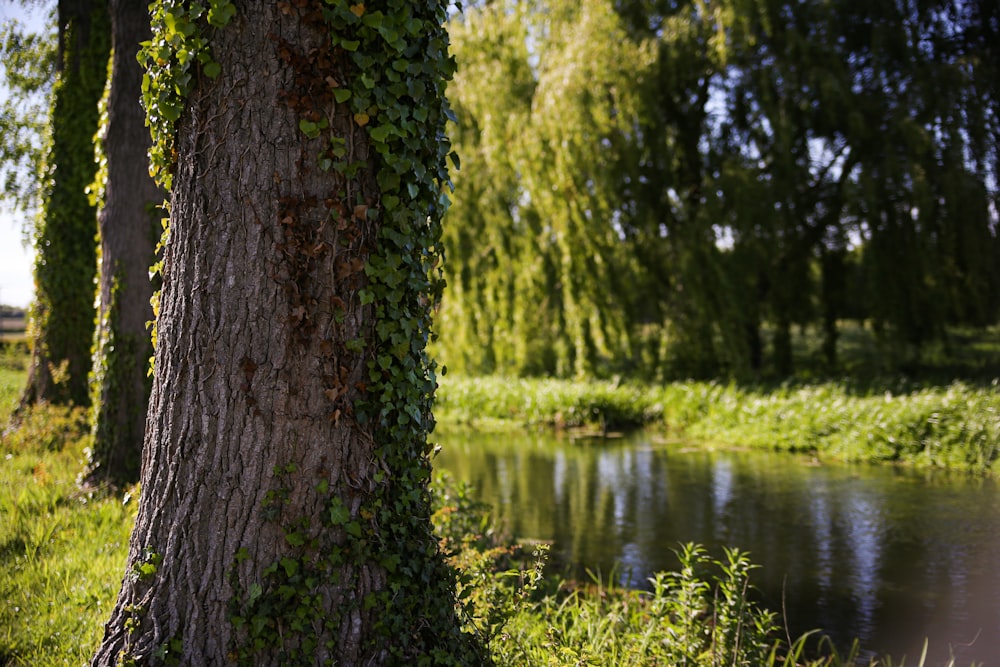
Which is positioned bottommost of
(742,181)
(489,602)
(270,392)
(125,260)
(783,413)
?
(489,602)

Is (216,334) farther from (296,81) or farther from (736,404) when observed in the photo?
(736,404)

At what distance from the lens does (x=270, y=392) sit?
2564 millimetres

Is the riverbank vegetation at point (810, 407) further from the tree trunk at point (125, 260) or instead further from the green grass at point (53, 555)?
the tree trunk at point (125, 260)

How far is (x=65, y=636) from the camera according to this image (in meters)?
3.21

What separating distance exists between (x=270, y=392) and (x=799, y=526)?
541 centimetres

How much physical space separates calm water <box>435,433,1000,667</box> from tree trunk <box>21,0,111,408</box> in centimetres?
407

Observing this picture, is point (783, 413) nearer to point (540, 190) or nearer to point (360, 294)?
point (540, 190)

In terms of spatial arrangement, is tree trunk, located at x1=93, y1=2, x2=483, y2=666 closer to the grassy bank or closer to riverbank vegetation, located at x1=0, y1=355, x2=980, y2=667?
riverbank vegetation, located at x1=0, y1=355, x2=980, y2=667

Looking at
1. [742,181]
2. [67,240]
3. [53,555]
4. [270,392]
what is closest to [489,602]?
[270,392]

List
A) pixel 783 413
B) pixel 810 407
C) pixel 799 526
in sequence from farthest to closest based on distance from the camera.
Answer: pixel 783 413
pixel 810 407
pixel 799 526

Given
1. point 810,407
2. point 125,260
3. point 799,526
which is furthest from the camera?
point 810,407

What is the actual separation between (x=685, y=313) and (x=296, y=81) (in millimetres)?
9626

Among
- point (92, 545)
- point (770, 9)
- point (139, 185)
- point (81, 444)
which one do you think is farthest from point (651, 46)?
Result: point (92, 545)

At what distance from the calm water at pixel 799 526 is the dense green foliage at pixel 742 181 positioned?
261cm
